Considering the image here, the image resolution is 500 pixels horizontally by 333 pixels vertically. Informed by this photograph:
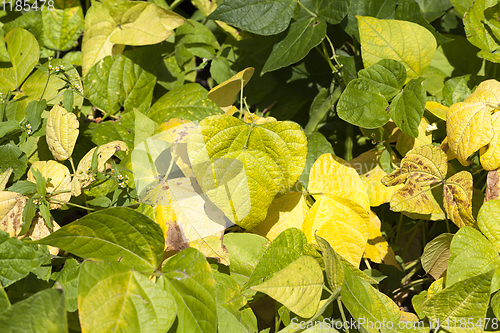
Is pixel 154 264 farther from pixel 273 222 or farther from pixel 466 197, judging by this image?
pixel 466 197

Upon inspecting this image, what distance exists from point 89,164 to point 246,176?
1.24 feet

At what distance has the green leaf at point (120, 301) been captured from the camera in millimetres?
585

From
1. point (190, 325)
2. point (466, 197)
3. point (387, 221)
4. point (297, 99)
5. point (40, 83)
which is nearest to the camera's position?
point (190, 325)

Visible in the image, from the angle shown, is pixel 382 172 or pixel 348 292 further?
pixel 382 172

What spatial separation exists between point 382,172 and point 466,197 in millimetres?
216

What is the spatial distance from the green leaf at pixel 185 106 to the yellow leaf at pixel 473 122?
2.00ft

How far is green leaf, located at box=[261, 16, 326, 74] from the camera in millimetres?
951

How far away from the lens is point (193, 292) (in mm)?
658

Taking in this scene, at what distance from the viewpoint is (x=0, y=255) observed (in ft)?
2.16

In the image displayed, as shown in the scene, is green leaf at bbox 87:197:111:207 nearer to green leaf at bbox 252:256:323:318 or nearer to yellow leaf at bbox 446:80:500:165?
green leaf at bbox 252:256:323:318

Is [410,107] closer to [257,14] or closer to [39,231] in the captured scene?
[257,14]

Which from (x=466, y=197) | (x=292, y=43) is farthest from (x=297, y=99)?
(x=466, y=197)

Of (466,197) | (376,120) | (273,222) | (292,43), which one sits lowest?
(273,222)

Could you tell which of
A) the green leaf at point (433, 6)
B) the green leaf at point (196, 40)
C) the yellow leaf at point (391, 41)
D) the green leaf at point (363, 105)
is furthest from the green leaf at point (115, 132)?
the green leaf at point (433, 6)
